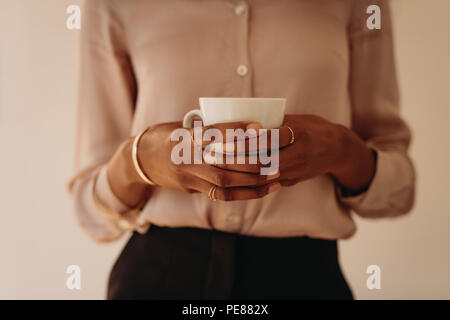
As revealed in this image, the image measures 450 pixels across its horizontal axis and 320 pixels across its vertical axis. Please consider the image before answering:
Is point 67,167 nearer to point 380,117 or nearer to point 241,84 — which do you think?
point 241,84

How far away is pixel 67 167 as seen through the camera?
0.80 meters

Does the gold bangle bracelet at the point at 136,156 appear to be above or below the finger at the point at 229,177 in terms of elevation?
above

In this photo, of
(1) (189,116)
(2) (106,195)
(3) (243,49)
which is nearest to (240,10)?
(3) (243,49)

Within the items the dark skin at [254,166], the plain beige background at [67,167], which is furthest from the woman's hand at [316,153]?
the plain beige background at [67,167]

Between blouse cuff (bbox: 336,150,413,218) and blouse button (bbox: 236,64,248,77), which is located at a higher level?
blouse button (bbox: 236,64,248,77)

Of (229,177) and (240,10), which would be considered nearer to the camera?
(229,177)

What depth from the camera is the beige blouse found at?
0.43 m

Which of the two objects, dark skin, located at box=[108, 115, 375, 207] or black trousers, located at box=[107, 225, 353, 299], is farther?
black trousers, located at box=[107, 225, 353, 299]

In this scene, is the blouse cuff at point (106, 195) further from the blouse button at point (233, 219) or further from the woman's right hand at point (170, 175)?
the blouse button at point (233, 219)

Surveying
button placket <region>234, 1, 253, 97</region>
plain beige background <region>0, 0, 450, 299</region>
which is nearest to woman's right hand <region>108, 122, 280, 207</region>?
button placket <region>234, 1, 253, 97</region>

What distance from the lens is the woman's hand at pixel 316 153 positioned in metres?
0.33

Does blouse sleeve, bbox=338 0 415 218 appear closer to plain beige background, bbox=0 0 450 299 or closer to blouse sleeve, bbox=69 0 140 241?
plain beige background, bbox=0 0 450 299

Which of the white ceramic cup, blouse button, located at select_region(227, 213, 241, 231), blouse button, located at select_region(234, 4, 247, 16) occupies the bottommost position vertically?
blouse button, located at select_region(227, 213, 241, 231)

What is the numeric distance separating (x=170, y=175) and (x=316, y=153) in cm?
17
